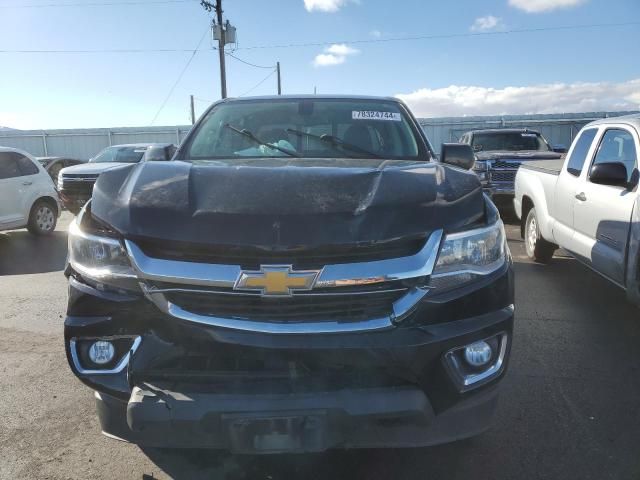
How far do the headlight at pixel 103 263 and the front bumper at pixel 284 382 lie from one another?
7cm

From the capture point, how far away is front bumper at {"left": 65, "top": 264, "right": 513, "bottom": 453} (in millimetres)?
1952

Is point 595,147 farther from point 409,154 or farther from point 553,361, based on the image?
point 409,154

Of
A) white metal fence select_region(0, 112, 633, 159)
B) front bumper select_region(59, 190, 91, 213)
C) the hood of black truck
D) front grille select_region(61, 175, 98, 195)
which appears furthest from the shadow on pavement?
white metal fence select_region(0, 112, 633, 159)

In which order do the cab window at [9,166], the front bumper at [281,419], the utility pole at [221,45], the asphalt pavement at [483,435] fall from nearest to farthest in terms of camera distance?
the front bumper at [281,419]
the asphalt pavement at [483,435]
the cab window at [9,166]
the utility pole at [221,45]

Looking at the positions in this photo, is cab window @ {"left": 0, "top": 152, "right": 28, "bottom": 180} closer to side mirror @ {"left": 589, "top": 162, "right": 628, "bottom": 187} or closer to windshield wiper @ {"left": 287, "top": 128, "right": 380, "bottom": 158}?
windshield wiper @ {"left": 287, "top": 128, "right": 380, "bottom": 158}

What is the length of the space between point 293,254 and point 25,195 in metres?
9.52

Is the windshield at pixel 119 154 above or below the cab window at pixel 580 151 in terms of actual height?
below

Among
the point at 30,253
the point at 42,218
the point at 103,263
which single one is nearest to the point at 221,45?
the point at 42,218

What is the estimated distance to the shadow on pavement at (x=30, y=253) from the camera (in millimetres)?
7531

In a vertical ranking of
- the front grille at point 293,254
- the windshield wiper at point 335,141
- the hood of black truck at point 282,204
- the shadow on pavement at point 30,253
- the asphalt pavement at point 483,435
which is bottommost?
the shadow on pavement at point 30,253

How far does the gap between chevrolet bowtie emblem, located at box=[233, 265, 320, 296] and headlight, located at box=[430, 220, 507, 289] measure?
49 centimetres

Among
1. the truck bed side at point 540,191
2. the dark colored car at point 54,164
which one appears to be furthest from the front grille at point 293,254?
the dark colored car at point 54,164

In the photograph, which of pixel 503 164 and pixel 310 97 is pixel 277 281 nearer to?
pixel 310 97

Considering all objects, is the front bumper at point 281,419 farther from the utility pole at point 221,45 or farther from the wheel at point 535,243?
the utility pole at point 221,45
